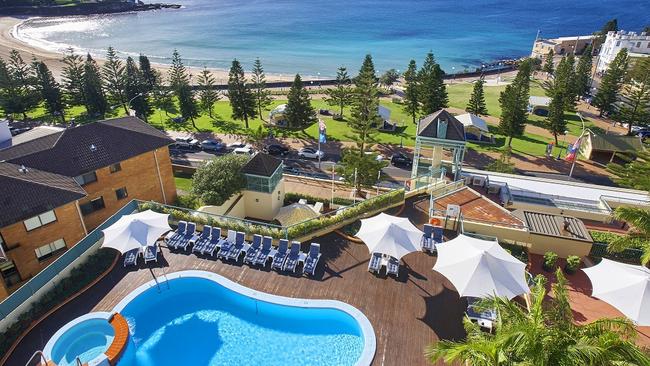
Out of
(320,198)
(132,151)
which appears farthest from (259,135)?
(132,151)

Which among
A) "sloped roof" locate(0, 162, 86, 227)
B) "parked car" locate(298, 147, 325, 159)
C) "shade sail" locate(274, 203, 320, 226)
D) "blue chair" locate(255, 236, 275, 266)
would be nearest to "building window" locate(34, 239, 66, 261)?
"sloped roof" locate(0, 162, 86, 227)

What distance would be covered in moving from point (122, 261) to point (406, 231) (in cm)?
1371

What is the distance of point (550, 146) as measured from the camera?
4338cm

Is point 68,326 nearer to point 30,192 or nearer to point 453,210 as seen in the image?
point 30,192

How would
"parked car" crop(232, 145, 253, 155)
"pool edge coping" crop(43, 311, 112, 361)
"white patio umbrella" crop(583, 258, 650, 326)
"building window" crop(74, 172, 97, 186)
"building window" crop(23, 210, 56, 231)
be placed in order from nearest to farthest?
"white patio umbrella" crop(583, 258, 650, 326) → "pool edge coping" crop(43, 311, 112, 361) → "building window" crop(23, 210, 56, 231) → "building window" crop(74, 172, 97, 186) → "parked car" crop(232, 145, 253, 155)

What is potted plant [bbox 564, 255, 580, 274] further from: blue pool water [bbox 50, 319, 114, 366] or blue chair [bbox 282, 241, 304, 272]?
blue pool water [bbox 50, 319, 114, 366]

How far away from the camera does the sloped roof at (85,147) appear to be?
72.9 ft

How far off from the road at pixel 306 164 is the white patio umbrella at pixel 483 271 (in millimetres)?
18673

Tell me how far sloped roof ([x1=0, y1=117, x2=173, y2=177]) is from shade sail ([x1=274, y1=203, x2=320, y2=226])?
9298 mm

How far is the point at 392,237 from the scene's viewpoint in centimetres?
1728

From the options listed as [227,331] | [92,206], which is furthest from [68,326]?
[92,206]

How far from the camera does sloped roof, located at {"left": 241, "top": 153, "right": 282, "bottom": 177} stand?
83.4ft

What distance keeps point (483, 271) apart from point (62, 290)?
17.4 m

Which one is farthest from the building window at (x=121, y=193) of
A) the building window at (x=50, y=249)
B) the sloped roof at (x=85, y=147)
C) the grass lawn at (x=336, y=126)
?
the grass lawn at (x=336, y=126)
